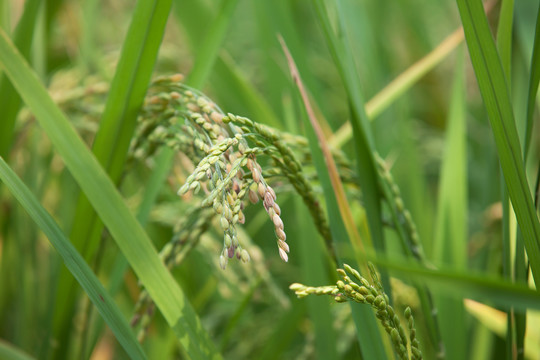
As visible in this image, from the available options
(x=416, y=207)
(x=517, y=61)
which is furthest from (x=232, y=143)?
(x=517, y=61)

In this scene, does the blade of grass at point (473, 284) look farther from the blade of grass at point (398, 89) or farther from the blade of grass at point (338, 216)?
the blade of grass at point (398, 89)

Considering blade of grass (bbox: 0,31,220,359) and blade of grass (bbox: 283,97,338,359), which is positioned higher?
blade of grass (bbox: 0,31,220,359)

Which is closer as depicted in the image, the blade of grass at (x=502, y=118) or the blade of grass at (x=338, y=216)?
the blade of grass at (x=502, y=118)

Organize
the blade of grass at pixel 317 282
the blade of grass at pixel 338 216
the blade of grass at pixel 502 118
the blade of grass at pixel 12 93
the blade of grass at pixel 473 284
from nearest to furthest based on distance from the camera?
the blade of grass at pixel 473 284 → the blade of grass at pixel 502 118 → the blade of grass at pixel 338 216 → the blade of grass at pixel 12 93 → the blade of grass at pixel 317 282

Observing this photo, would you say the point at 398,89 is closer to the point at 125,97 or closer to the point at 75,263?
the point at 125,97

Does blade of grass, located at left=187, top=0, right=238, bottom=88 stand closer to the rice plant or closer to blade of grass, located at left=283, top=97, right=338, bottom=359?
the rice plant

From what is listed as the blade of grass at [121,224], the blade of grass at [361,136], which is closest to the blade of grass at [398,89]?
the blade of grass at [361,136]

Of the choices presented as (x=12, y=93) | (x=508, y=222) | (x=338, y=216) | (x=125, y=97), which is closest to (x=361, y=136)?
(x=338, y=216)

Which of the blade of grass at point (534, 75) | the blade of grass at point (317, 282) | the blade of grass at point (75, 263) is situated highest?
the blade of grass at point (534, 75)

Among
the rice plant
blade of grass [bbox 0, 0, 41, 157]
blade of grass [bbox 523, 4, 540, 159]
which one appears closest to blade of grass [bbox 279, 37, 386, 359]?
the rice plant
